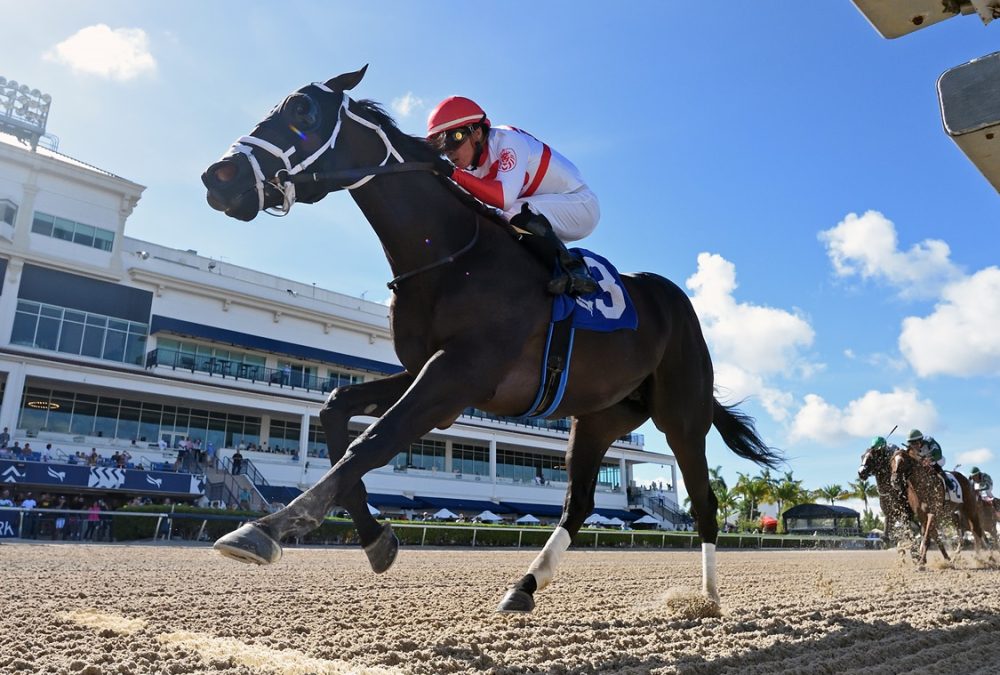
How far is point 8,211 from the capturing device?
1232 inches

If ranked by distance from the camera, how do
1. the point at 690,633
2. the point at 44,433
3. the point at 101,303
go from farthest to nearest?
the point at 101,303 → the point at 44,433 → the point at 690,633

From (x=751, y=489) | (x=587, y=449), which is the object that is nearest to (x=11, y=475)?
(x=587, y=449)

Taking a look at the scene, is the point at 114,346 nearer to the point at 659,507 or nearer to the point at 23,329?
the point at 23,329

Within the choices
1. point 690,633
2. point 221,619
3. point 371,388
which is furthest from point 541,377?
point 221,619

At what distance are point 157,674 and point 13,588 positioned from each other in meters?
3.18

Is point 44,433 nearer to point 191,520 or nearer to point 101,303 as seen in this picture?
point 101,303

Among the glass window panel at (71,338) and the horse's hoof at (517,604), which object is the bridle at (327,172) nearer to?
the horse's hoof at (517,604)

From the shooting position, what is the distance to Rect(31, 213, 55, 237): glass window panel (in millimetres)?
31969

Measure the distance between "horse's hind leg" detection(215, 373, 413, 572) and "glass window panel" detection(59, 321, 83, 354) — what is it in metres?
33.3

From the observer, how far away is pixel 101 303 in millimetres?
33125

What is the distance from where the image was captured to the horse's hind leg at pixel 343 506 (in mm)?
2328

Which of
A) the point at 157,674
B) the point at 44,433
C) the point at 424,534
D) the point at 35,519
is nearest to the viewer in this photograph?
the point at 157,674

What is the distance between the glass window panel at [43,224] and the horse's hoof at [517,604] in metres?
35.0

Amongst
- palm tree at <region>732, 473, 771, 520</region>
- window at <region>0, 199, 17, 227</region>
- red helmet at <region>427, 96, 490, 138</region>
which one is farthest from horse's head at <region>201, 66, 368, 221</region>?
palm tree at <region>732, 473, 771, 520</region>
